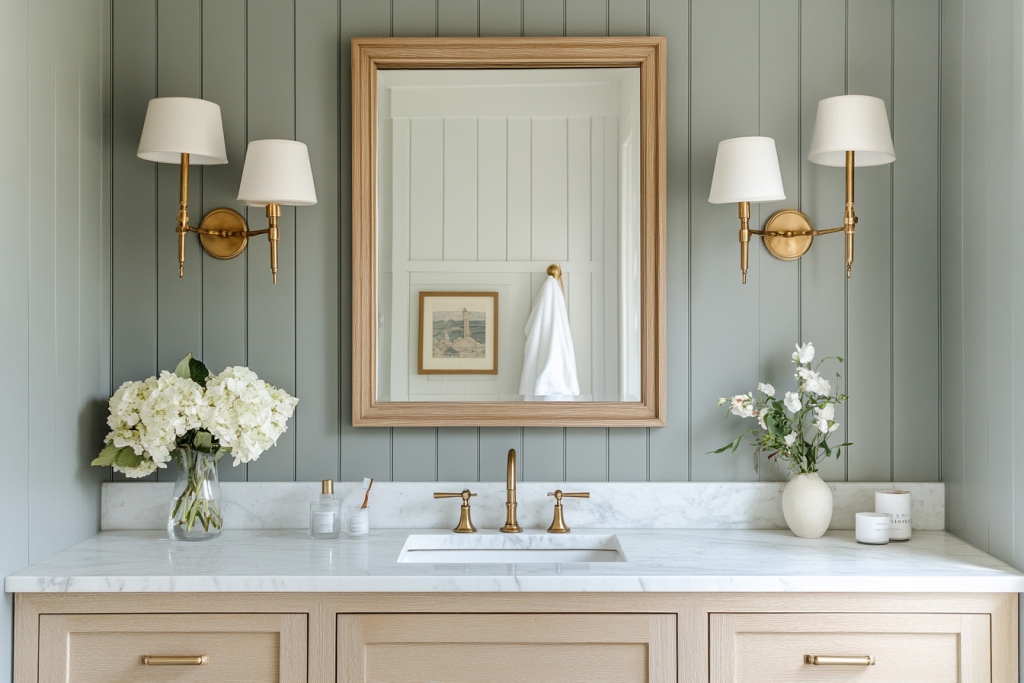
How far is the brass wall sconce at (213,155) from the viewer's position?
171 centimetres

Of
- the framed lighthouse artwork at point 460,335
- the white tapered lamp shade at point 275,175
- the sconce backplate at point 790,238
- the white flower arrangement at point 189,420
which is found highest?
the white tapered lamp shade at point 275,175

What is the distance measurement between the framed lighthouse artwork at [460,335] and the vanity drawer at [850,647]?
0.82m

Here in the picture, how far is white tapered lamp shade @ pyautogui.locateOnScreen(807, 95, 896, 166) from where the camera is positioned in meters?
1.69

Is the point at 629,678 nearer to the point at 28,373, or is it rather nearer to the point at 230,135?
the point at 28,373

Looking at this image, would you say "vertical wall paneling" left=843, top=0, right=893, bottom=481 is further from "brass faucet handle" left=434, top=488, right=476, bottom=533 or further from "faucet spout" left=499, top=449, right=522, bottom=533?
"brass faucet handle" left=434, top=488, right=476, bottom=533

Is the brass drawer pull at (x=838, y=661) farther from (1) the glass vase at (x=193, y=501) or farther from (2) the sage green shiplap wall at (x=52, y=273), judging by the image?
(2) the sage green shiplap wall at (x=52, y=273)

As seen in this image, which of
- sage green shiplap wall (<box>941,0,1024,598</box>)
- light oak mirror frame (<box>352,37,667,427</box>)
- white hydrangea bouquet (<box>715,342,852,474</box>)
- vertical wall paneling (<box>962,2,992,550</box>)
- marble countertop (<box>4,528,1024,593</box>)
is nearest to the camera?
marble countertop (<box>4,528,1024,593</box>)

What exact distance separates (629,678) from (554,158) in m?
1.22

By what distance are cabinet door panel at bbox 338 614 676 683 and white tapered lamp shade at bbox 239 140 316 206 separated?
3.15ft

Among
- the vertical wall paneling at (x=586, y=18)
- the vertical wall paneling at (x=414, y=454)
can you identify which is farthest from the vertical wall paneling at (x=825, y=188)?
the vertical wall paneling at (x=414, y=454)

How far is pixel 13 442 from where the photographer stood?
4.84 ft

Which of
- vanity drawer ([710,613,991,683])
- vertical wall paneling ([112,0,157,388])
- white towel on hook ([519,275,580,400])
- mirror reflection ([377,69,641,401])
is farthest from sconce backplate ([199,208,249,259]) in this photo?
vanity drawer ([710,613,991,683])

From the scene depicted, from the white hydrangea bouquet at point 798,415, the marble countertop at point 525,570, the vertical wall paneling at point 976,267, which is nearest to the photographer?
the marble countertop at point 525,570

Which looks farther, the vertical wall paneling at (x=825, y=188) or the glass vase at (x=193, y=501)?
the vertical wall paneling at (x=825, y=188)
